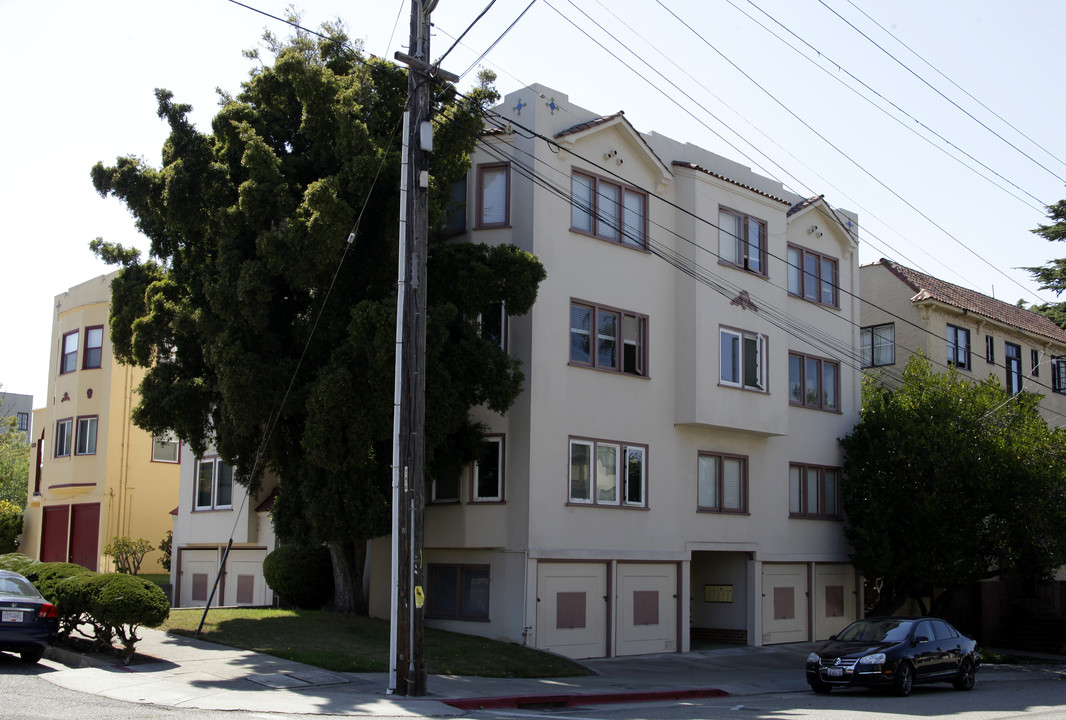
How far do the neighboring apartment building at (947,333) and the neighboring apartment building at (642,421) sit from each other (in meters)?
7.89

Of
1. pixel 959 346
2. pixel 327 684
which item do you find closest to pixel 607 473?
pixel 327 684

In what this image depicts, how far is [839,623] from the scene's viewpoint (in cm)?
2783

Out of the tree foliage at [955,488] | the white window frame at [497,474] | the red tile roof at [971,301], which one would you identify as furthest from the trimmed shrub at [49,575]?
the red tile roof at [971,301]

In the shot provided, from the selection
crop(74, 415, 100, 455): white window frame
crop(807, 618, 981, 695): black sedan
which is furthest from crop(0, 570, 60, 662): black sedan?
crop(74, 415, 100, 455): white window frame

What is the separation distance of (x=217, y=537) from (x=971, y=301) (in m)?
26.8

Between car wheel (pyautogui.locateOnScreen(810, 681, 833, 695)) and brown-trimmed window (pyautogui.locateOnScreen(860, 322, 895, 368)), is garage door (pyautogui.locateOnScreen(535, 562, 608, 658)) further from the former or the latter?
brown-trimmed window (pyautogui.locateOnScreen(860, 322, 895, 368))

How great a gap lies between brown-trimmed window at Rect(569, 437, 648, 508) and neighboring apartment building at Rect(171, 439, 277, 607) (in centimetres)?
916

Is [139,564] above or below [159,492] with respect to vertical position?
below

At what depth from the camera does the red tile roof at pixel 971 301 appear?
35.0 meters

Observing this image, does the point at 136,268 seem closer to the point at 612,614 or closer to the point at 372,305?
the point at 372,305

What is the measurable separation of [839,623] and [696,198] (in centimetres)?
1213

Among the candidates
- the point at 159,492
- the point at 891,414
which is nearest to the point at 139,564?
the point at 159,492

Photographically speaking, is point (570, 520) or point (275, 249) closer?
point (275, 249)

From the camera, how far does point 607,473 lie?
73.0ft
